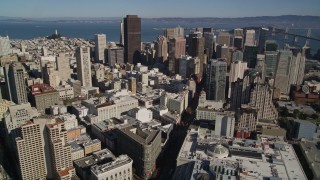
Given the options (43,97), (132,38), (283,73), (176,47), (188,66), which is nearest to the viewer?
(43,97)

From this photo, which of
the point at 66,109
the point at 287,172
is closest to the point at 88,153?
the point at 66,109

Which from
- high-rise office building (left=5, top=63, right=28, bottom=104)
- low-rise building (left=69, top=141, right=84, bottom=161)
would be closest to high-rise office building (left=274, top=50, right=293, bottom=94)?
low-rise building (left=69, top=141, right=84, bottom=161)

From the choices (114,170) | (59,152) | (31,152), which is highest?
(59,152)

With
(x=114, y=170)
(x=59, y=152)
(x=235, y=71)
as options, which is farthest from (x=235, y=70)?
(x=59, y=152)

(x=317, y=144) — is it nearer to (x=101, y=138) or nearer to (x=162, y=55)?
(x=101, y=138)

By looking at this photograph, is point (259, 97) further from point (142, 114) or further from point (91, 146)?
point (91, 146)
